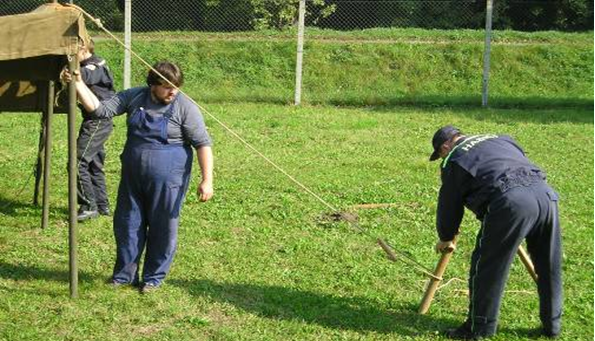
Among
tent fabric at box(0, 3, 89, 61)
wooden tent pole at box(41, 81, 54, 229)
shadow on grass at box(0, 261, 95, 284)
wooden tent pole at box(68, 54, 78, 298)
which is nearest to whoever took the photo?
tent fabric at box(0, 3, 89, 61)

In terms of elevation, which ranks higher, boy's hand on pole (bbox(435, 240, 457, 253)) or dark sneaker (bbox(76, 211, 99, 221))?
boy's hand on pole (bbox(435, 240, 457, 253))

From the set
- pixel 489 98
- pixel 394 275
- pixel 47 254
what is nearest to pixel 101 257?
pixel 47 254

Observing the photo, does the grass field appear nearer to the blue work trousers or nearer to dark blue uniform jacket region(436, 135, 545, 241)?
the blue work trousers

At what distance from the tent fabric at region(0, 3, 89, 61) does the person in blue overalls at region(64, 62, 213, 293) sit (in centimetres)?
40

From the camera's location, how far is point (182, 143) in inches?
246

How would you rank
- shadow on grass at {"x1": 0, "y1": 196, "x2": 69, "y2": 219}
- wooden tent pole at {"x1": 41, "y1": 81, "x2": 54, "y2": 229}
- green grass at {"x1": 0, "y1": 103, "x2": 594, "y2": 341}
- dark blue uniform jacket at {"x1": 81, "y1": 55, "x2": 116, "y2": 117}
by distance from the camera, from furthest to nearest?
shadow on grass at {"x1": 0, "y1": 196, "x2": 69, "y2": 219} < dark blue uniform jacket at {"x1": 81, "y1": 55, "x2": 116, "y2": 117} < wooden tent pole at {"x1": 41, "y1": 81, "x2": 54, "y2": 229} < green grass at {"x1": 0, "y1": 103, "x2": 594, "y2": 341}

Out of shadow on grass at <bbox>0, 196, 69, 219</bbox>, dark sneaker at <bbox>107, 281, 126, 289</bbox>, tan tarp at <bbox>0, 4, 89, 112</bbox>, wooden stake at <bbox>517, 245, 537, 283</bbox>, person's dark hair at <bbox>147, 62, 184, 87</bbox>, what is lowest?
dark sneaker at <bbox>107, 281, 126, 289</bbox>

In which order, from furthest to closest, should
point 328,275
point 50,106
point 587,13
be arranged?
point 587,13 < point 50,106 < point 328,275

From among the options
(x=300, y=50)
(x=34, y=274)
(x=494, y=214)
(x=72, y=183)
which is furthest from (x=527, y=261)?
(x=300, y=50)

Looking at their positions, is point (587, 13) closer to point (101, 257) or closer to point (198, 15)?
point (198, 15)

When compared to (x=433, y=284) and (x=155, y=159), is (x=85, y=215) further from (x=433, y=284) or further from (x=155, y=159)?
(x=433, y=284)

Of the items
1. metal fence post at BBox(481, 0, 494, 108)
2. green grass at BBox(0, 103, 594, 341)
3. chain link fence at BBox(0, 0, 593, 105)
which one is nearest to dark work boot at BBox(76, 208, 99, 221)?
green grass at BBox(0, 103, 594, 341)

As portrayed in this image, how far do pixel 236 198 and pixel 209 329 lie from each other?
3574 millimetres

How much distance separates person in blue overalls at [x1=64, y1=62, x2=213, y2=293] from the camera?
612cm
